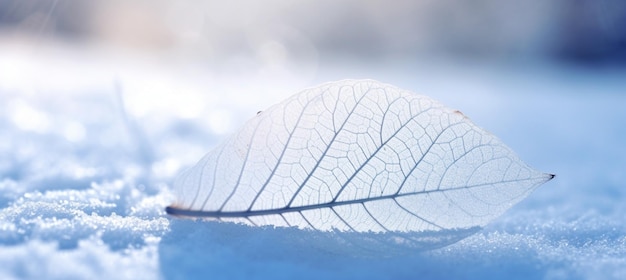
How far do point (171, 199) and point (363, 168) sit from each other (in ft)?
1.34

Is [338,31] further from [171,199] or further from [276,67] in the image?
[171,199]

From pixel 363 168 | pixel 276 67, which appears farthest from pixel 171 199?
pixel 276 67

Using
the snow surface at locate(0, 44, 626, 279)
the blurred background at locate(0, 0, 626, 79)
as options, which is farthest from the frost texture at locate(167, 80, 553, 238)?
the blurred background at locate(0, 0, 626, 79)

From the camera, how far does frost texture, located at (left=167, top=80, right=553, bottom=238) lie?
656mm

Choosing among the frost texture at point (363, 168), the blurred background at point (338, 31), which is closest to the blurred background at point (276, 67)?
the blurred background at point (338, 31)

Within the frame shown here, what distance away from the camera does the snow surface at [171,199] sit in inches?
23.7

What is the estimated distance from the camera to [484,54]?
5.73 metres

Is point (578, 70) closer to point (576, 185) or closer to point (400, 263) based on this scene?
point (576, 185)

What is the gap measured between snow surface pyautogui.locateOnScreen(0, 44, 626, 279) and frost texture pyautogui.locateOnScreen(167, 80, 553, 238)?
0.15 feet

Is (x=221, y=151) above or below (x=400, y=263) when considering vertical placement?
above

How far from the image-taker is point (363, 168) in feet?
2.21

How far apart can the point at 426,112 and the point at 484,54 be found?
5410 millimetres

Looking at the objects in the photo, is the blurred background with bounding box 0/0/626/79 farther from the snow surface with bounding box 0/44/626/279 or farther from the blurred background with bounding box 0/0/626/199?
the snow surface with bounding box 0/44/626/279

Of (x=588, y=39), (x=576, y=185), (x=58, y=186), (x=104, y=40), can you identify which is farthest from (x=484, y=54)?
(x=58, y=186)
